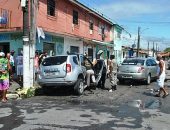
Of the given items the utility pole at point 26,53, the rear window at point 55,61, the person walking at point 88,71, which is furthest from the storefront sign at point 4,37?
the rear window at point 55,61

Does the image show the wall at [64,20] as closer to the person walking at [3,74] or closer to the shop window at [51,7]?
the shop window at [51,7]

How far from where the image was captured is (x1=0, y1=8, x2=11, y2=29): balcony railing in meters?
21.7

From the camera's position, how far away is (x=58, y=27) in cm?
2591

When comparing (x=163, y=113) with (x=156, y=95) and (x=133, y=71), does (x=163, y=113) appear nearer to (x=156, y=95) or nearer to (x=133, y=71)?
(x=156, y=95)

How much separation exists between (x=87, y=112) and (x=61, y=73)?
165 inches

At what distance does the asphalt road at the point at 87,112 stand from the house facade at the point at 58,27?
7.43 metres

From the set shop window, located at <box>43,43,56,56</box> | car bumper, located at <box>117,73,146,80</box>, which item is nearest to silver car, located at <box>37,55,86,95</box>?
car bumper, located at <box>117,73,146,80</box>

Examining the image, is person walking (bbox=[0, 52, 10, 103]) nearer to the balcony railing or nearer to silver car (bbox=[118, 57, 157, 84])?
the balcony railing

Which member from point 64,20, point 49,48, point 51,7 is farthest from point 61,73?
point 64,20

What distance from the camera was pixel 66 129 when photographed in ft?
27.9

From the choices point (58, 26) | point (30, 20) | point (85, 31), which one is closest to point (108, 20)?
point (85, 31)

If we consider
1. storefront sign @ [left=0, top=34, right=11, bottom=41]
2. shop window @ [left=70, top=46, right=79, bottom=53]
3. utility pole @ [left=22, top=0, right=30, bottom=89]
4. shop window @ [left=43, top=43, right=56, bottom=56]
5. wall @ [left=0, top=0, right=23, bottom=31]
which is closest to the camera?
utility pole @ [left=22, top=0, right=30, bottom=89]

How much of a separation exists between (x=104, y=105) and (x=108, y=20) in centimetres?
2881

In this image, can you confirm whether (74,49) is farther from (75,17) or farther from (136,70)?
(136,70)
